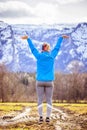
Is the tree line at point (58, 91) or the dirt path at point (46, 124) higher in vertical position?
the dirt path at point (46, 124)

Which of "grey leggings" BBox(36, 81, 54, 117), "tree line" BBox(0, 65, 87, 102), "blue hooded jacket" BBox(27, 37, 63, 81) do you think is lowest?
"tree line" BBox(0, 65, 87, 102)

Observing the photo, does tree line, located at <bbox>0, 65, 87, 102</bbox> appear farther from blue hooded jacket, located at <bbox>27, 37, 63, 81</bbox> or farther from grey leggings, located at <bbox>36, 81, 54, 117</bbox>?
blue hooded jacket, located at <bbox>27, 37, 63, 81</bbox>

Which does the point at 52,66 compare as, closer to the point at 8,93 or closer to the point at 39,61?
the point at 39,61

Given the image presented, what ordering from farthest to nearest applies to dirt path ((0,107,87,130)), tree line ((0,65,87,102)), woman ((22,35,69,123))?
tree line ((0,65,87,102)), woman ((22,35,69,123)), dirt path ((0,107,87,130))

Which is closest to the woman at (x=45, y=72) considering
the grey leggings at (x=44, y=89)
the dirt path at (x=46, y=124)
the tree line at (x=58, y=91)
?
the grey leggings at (x=44, y=89)

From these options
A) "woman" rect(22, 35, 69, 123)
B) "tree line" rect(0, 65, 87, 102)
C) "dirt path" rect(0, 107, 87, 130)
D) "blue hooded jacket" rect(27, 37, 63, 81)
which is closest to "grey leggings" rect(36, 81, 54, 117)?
"woman" rect(22, 35, 69, 123)

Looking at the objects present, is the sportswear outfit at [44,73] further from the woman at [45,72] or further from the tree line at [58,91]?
the tree line at [58,91]

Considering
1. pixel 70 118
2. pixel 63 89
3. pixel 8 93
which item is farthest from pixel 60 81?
pixel 70 118

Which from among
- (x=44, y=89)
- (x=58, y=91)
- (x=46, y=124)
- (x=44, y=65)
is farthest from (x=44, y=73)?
(x=58, y=91)

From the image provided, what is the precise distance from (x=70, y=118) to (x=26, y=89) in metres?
63.0

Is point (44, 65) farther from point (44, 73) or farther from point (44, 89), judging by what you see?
point (44, 89)

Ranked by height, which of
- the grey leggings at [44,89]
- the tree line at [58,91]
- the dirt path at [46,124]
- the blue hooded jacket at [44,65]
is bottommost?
the tree line at [58,91]

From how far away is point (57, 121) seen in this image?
47.7 feet

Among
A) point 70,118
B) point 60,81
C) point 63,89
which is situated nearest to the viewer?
point 70,118
